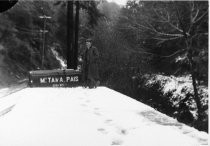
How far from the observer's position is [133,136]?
462cm

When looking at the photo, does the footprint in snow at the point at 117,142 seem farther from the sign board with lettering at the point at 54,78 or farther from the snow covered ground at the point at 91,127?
the sign board with lettering at the point at 54,78

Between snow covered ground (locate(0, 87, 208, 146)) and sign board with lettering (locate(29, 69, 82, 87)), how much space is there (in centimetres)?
871

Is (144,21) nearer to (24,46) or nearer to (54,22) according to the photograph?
(24,46)

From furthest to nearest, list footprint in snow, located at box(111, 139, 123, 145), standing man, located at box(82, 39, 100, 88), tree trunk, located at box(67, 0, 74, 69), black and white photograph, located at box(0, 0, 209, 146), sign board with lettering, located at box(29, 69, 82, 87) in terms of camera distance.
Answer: tree trunk, located at box(67, 0, 74, 69) < sign board with lettering, located at box(29, 69, 82, 87) < standing man, located at box(82, 39, 100, 88) < black and white photograph, located at box(0, 0, 209, 146) < footprint in snow, located at box(111, 139, 123, 145)

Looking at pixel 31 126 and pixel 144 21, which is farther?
pixel 144 21

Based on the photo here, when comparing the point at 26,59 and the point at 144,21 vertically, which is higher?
the point at 144,21

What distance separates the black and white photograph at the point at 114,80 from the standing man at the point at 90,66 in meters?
0.03

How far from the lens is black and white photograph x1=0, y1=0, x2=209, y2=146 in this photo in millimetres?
4781

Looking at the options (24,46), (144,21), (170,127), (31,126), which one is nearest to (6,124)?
(31,126)

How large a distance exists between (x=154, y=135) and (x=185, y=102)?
18.5 m

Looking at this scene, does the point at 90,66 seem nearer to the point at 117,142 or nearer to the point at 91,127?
the point at 91,127

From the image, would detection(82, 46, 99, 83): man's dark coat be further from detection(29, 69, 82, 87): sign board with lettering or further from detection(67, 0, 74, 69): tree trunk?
detection(67, 0, 74, 69): tree trunk

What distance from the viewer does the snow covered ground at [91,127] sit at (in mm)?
4332

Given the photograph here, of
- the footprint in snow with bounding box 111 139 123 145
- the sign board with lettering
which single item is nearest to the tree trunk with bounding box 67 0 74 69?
the sign board with lettering
